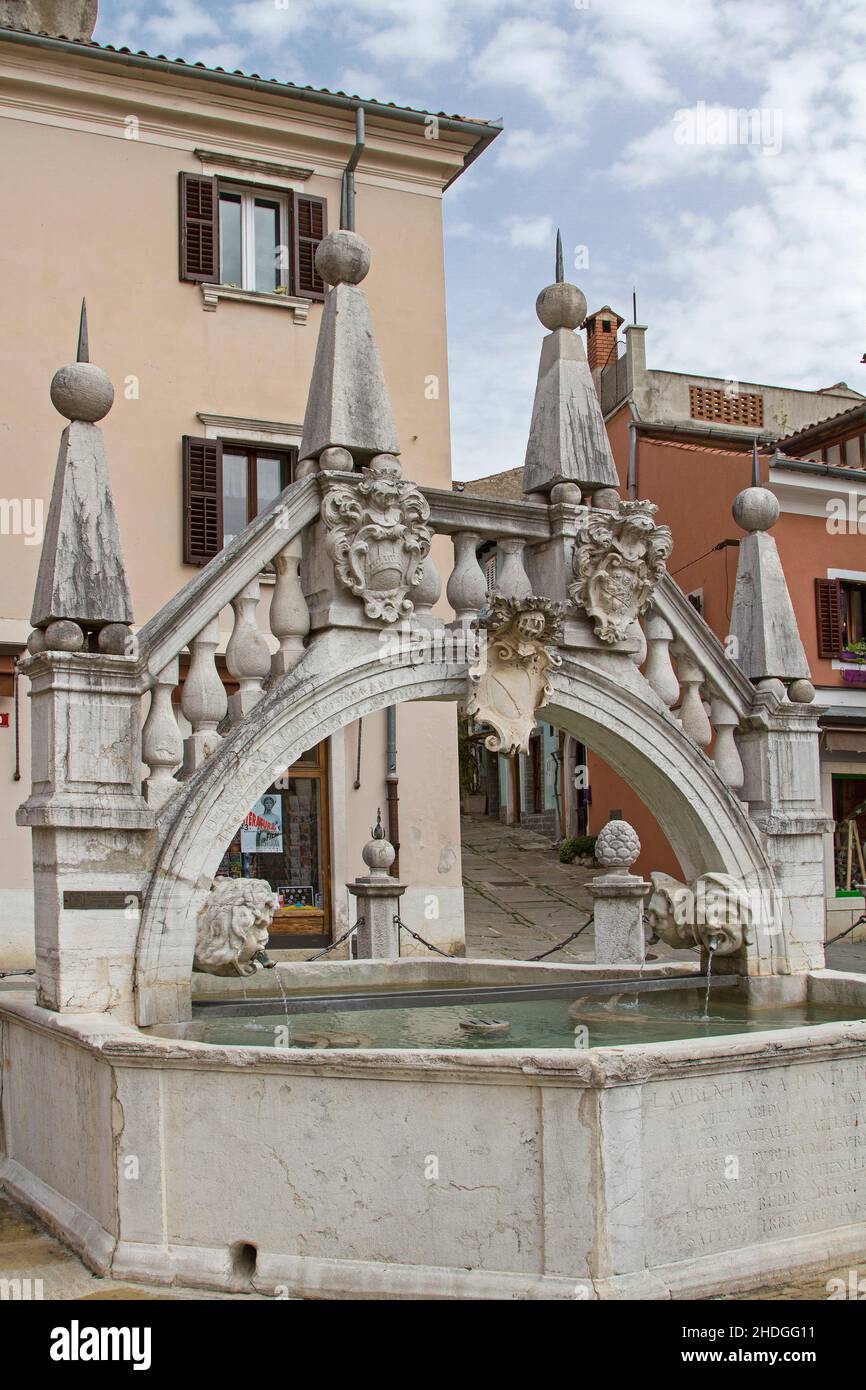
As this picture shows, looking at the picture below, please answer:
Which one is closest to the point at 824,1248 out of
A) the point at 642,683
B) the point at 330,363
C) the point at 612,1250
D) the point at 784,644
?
the point at 612,1250

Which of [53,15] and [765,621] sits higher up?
[53,15]

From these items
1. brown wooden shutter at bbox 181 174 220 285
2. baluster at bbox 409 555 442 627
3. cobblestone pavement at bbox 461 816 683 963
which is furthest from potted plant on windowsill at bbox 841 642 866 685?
baluster at bbox 409 555 442 627

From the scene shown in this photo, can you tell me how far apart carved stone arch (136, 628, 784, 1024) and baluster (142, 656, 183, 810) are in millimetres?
95

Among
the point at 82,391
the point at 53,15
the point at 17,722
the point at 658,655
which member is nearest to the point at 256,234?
the point at 53,15

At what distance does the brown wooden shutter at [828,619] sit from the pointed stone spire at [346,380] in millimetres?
14587

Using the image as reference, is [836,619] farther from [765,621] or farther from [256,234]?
[765,621]

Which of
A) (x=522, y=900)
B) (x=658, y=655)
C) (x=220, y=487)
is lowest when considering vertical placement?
(x=522, y=900)

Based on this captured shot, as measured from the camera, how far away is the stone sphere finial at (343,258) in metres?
6.75

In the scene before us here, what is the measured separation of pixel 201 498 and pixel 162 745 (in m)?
10.2

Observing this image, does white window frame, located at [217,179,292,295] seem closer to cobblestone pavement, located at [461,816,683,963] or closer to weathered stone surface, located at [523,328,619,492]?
cobblestone pavement, located at [461,816,683,963]

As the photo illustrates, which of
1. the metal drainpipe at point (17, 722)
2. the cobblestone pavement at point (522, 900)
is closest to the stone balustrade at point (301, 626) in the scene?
the cobblestone pavement at point (522, 900)

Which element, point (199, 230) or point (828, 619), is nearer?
point (199, 230)

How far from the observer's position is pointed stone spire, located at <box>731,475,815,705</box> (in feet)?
26.0

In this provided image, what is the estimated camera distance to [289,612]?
6488 millimetres
